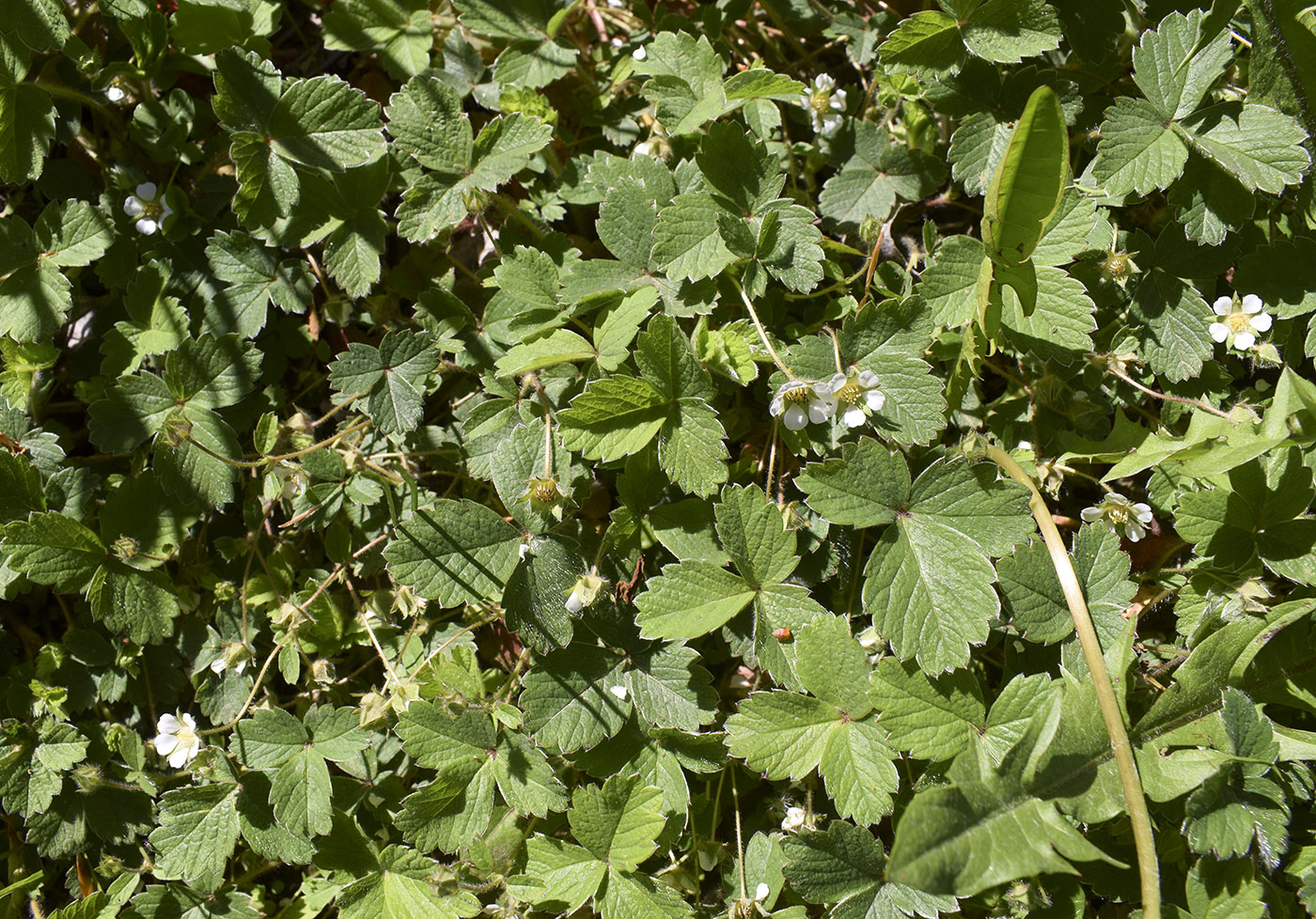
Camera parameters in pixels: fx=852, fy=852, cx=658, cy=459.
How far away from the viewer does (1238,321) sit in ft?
8.05

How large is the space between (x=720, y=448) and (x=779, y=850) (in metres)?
1.14

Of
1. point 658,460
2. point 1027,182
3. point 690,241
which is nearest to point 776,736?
point 658,460

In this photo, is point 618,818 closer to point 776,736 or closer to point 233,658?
point 776,736

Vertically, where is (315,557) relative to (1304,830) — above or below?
above

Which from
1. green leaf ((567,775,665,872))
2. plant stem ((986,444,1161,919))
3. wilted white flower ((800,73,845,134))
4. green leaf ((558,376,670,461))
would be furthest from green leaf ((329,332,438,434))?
plant stem ((986,444,1161,919))

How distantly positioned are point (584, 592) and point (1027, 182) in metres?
1.50

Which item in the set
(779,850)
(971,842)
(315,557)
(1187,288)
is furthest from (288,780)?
(1187,288)

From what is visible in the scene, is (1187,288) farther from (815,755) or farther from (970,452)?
(815,755)

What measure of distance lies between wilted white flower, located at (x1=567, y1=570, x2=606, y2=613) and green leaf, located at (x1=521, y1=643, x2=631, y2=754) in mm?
157

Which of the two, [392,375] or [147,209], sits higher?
[147,209]

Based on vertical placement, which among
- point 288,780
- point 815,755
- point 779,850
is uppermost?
point 288,780

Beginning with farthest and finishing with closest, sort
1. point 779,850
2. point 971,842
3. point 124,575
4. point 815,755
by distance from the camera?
point 124,575, point 779,850, point 815,755, point 971,842

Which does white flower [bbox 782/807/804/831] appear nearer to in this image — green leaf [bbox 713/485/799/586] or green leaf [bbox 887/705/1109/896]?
green leaf [bbox 887/705/1109/896]

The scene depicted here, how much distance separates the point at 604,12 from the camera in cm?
310
